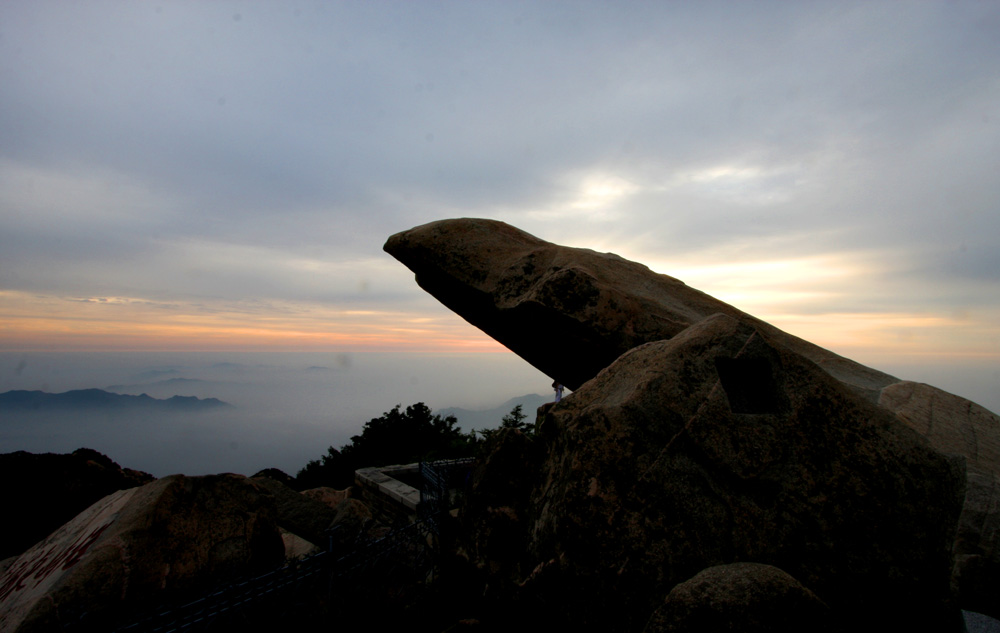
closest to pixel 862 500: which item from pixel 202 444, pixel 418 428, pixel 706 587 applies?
pixel 706 587

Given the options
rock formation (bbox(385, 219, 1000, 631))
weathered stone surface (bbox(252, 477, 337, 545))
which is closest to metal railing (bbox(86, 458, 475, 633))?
rock formation (bbox(385, 219, 1000, 631))

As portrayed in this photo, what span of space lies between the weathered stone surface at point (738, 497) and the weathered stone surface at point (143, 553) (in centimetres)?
329

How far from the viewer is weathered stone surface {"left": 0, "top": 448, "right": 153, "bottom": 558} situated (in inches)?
285

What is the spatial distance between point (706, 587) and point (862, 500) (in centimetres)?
148

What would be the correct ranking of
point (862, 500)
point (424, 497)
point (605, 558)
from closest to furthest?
point (605, 558) → point (862, 500) → point (424, 497)

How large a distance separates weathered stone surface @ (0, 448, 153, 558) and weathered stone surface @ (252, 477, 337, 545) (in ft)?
8.24

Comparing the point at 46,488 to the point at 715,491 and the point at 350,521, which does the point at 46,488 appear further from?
the point at 715,491

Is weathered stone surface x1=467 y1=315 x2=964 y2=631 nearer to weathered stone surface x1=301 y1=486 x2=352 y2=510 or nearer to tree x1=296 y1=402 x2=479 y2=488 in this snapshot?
weathered stone surface x1=301 y1=486 x2=352 y2=510

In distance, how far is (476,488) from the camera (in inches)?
151

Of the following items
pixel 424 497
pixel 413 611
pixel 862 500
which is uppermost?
pixel 862 500

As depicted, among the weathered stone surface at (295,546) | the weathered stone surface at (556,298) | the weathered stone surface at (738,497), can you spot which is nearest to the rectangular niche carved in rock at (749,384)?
the weathered stone surface at (738,497)

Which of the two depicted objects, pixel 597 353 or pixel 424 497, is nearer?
pixel 597 353

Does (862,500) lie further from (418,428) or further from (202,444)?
(202,444)

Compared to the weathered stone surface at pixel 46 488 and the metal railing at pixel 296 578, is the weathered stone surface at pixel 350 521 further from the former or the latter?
the weathered stone surface at pixel 46 488
